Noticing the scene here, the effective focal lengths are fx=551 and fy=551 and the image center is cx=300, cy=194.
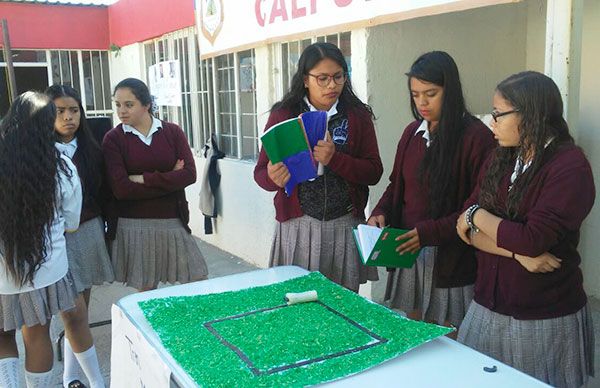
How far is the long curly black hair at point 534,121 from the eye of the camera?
170cm

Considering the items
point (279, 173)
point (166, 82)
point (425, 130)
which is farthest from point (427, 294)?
→ point (166, 82)

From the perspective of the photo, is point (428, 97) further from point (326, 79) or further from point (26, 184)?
point (26, 184)

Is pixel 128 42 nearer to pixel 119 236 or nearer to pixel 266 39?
pixel 266 39

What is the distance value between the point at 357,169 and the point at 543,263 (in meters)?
0.89

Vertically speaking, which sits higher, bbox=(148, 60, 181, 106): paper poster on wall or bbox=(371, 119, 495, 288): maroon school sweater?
bbox=(148, 60, 181, 106): paper poster on wall

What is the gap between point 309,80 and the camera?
2.41 metres

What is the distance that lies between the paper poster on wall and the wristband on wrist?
17.5 feet

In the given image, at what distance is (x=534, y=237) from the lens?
1.64 m

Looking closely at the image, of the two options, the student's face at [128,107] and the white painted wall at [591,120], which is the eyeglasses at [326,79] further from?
the white painted wall at [591,120]

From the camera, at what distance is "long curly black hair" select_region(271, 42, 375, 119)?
7.72ft

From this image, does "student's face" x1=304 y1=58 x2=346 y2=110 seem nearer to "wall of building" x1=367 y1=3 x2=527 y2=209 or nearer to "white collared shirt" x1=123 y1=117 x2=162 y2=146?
"white collared shirt" x1=123 y1=117 x2=162 y2=146

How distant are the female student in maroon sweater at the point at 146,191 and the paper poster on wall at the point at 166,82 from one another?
355 centimetres

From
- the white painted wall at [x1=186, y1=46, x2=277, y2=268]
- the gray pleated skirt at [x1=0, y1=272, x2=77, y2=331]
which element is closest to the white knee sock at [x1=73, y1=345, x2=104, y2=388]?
the gray pleated skirt at [x1=0, y1=272, x2=77, y2=331]

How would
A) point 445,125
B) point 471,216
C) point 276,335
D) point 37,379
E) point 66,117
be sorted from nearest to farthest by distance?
1. point 276,335
2. point 471,216
3. point 445,125
4. point 37,379
5. point 66,117
